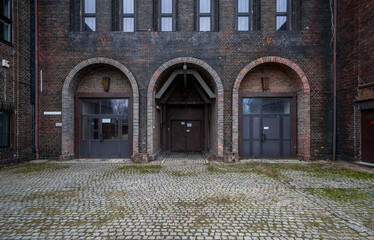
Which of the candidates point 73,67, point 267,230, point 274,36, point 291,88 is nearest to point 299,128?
point 291,88

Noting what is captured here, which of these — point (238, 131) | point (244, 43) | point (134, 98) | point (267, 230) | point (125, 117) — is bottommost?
point (267, 230)

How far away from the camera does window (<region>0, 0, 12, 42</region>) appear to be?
888 cm

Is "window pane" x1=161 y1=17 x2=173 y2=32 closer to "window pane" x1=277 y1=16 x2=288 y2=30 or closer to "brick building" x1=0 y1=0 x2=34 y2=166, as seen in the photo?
"window pane" x1=277 y1=16 x2=288 y2=30

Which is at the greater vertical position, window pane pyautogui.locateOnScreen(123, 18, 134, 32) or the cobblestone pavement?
window pane pyautogui.locateOnScreen(123, 18, 134, 32)

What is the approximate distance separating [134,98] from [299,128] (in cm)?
846

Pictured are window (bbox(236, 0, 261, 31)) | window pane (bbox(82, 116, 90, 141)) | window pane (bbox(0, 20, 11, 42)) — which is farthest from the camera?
A: window pane (bbox(82, 116, 90, 141))

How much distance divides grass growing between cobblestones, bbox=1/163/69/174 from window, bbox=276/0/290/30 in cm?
1244

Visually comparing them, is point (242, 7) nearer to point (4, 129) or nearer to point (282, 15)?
point (282, 15)

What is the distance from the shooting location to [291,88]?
10570 mm

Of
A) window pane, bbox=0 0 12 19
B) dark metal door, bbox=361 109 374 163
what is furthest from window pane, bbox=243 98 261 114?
window pane, bbox=0 0 12 19

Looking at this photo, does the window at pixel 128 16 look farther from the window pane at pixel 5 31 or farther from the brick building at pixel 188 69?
the window pane at pixel 5 31

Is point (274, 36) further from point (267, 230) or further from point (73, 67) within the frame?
point (73, 67)

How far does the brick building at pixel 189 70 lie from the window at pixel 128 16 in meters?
0.05

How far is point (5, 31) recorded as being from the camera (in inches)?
355
